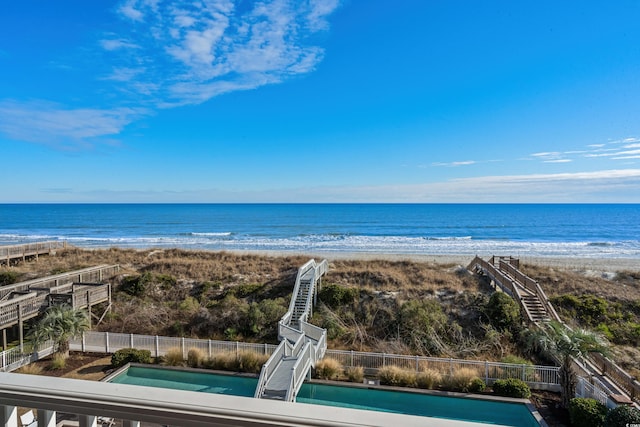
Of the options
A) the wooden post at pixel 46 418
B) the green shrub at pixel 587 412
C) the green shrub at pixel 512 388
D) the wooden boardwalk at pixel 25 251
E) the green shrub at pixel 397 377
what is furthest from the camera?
the wooden boardwalk at pixel 25 251

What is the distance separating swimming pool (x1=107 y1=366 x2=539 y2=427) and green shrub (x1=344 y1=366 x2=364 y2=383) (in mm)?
493

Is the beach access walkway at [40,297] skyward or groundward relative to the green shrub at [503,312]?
skyward

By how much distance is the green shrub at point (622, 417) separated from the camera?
9148 millimetres

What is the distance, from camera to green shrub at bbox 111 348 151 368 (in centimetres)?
1464

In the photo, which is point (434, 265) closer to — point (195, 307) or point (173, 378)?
point (195, 307)

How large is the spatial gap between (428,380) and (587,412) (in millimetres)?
4590

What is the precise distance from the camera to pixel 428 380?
13.3 meters

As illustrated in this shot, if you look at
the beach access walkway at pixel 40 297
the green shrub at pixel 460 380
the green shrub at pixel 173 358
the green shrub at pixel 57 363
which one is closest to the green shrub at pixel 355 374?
the green shrub at pixel 460 380

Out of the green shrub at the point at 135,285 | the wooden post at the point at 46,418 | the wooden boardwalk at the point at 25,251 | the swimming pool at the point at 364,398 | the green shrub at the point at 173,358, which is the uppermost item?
the wooden post at the point at 46,418

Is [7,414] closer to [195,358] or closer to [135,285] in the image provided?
[195,358]

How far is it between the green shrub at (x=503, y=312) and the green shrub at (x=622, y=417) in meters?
8.19

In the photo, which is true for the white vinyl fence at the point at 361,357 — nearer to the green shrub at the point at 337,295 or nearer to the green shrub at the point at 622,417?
the green shrub at the point at 622,417

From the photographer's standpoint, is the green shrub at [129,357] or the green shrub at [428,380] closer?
the green shrub at [428,380]

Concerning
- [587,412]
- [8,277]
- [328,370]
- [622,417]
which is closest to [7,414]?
[622,417]
